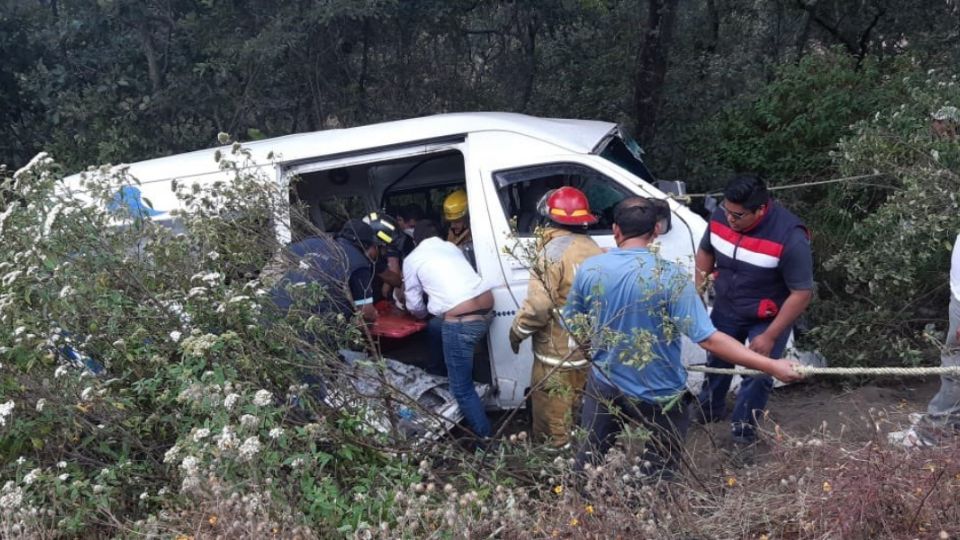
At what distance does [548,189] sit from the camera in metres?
5.72

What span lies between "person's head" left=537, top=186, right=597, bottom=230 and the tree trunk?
4.64 meters

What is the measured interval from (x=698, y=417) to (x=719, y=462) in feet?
3.75

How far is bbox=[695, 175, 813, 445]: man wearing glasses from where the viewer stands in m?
4.70

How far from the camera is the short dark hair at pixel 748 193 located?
15.3 ft

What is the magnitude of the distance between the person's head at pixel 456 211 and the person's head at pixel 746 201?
85.1 inches

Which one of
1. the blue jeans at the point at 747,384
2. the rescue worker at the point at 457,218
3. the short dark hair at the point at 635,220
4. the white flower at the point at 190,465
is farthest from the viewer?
the rescue worker at the point at 457,218

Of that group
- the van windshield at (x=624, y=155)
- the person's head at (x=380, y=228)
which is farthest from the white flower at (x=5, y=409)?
the van windshield at (x=624, y=155)

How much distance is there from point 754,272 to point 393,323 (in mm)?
2325

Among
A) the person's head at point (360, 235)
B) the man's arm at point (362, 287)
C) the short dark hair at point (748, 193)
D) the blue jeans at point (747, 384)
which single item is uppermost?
the short dark hair at point (748, 193)

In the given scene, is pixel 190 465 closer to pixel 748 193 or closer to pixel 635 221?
pixel 635 221

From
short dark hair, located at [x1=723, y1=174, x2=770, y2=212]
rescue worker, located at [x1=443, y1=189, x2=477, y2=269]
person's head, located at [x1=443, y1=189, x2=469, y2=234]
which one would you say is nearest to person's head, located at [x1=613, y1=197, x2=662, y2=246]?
short dark hair, located at [x1=723, y1=174, x2=770, y2=212]

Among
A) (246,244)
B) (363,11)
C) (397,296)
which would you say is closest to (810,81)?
(363,11)

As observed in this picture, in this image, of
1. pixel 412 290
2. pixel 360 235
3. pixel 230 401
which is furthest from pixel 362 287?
pixel 230 401

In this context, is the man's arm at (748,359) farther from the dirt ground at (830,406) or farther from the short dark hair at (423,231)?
the short dark hair at (423,231)
